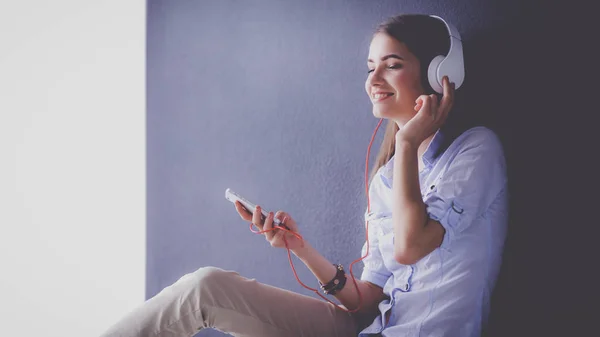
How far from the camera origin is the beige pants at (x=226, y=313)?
1103mm

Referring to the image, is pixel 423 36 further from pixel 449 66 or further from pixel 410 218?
pixel 410 218

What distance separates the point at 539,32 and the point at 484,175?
0.39 metres

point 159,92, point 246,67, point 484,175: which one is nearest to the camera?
point 484,175

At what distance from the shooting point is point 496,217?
1060 mm

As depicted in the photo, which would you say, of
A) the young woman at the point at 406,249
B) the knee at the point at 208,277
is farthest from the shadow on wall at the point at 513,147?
the knee at the point at 208,277

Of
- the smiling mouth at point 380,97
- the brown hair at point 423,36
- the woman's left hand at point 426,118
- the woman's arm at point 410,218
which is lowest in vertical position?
the woman's arm at point 410,218

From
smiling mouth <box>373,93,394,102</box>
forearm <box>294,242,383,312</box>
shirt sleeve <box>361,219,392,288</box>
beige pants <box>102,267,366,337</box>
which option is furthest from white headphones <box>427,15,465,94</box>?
beige pants <box>102,267,366,337</box>

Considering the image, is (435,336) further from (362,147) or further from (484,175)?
(362,147)

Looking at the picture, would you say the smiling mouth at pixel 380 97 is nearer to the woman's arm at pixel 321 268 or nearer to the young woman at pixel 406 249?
the young woman at pixel 406 249

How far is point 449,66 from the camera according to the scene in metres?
1.12

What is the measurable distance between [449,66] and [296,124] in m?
0.61

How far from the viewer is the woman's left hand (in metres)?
1.07

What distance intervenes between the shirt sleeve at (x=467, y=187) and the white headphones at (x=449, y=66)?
16 centimetres
